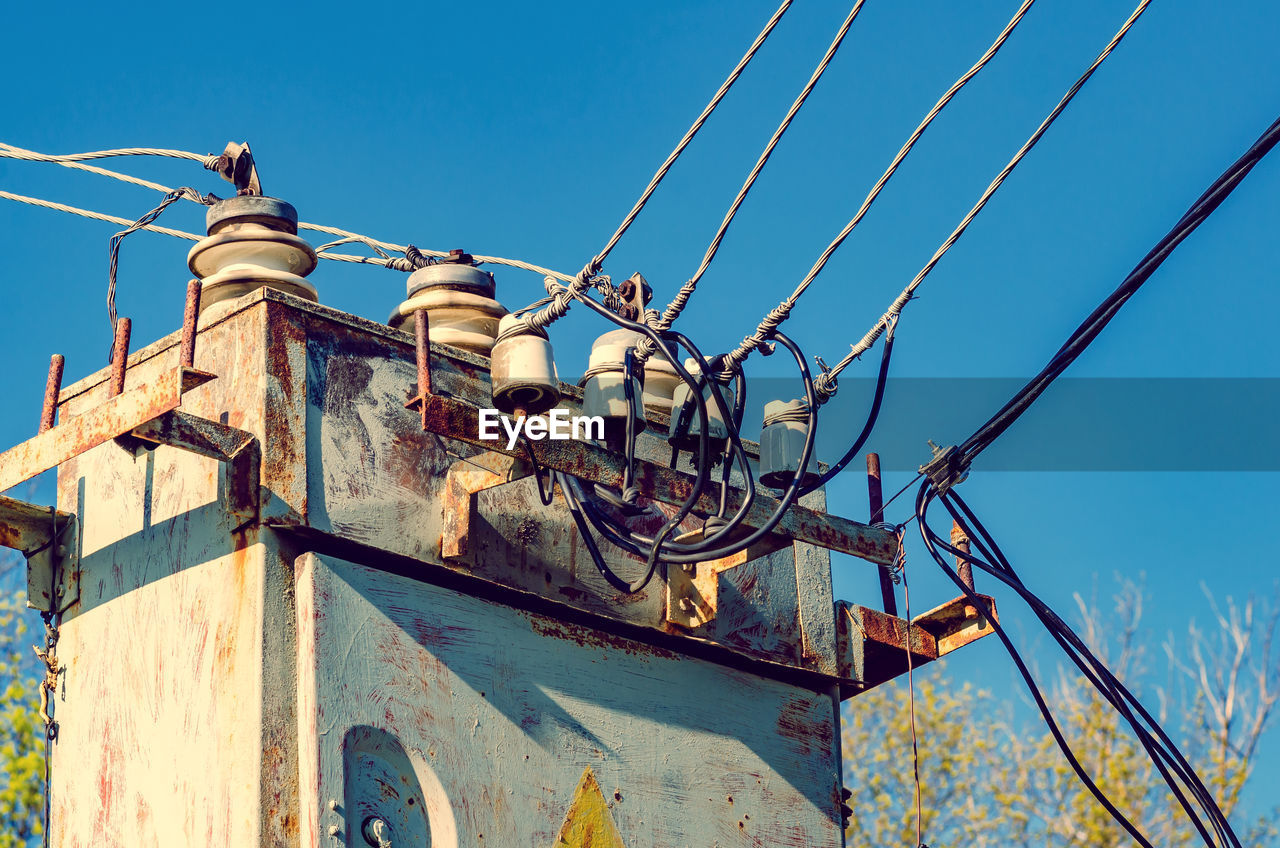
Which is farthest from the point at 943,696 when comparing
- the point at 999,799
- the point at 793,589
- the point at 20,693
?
the point at 793,589

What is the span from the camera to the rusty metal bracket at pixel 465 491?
5367 millimetres

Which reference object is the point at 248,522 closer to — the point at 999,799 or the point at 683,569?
the point at 683,569

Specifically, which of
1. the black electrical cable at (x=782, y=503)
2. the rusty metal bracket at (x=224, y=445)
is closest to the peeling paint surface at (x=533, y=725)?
the rusty metal bracket at (x=224, y=445)

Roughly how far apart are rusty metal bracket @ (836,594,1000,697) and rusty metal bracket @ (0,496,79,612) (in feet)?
9.18

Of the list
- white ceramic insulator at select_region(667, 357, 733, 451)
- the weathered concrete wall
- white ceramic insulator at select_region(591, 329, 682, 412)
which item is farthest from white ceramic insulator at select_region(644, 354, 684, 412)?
white ceramic insulator at select_region(667, 357, 733, 451)

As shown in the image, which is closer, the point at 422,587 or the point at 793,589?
the point at 422,587

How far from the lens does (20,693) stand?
1502cm

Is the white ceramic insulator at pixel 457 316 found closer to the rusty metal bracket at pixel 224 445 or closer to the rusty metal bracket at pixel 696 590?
the rusty metal bracket at pixel 696 590

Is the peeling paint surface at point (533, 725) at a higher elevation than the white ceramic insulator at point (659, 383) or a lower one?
lower

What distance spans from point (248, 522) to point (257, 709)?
580 millimetres

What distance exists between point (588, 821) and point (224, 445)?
163 centimetres

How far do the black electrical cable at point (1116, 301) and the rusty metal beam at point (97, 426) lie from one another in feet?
8.40

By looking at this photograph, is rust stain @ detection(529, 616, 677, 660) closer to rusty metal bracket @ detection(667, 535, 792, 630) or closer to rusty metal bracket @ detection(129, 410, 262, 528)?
rusty metal bracket @ detection(667, 535, 792, 630)

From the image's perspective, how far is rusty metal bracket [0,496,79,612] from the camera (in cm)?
564
